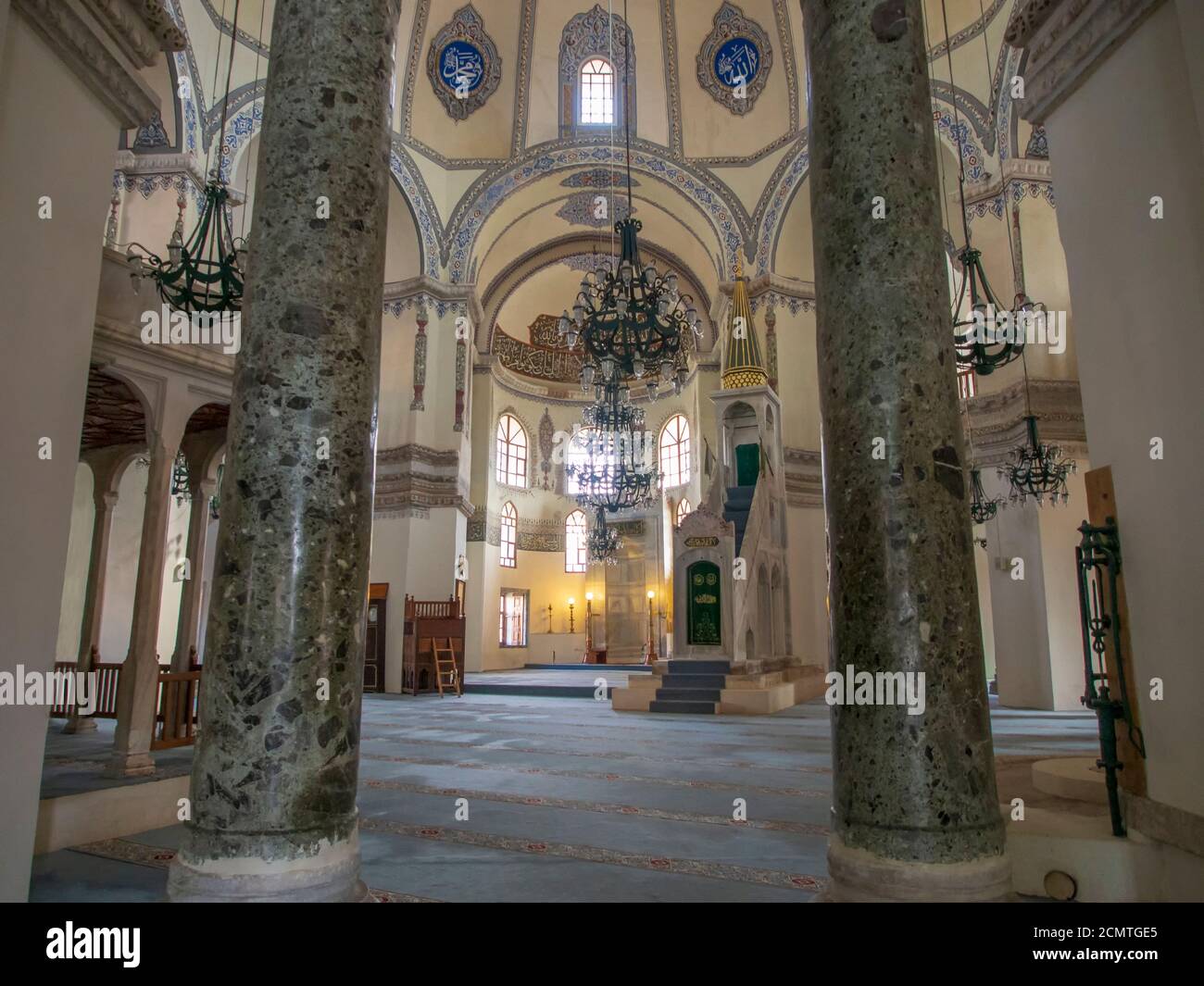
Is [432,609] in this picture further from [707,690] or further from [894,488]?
[894,488]

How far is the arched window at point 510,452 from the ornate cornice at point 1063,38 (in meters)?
17.3

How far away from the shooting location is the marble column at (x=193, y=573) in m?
6.19

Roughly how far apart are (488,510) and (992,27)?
1282 cm

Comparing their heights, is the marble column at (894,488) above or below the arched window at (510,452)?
below

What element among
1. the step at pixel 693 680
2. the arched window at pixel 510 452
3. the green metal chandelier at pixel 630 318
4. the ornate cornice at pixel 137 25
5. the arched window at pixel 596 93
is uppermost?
the arched window at pixel 596 93

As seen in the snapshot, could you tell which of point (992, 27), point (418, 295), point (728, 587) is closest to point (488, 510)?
point (418, 295)

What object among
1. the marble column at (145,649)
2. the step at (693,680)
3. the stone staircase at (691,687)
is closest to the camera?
the marble column at (145,649)

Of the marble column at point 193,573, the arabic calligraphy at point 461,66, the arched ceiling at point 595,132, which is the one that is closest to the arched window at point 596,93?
the arched ceiling at point 595,132

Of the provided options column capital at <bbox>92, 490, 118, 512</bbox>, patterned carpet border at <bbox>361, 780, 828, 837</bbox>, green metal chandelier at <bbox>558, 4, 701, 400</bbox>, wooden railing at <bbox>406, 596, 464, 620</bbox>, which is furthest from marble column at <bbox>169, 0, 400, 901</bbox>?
wooden railing at <bbox>406, 596, 464, 620</bbox>

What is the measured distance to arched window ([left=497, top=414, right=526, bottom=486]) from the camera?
20.3 m

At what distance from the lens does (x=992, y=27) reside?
11.0 m

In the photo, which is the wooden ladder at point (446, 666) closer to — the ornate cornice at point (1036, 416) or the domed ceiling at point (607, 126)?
the domed ceiling at point (607, 126)

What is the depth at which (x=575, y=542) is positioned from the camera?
21.8 meters

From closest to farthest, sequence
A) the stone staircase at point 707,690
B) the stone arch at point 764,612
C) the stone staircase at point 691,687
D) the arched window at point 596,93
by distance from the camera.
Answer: the stone staircase at point 707,690 < the stone staircase at point 691,687 < the stone arch at point 764,612 < the arched window at point 596,93
